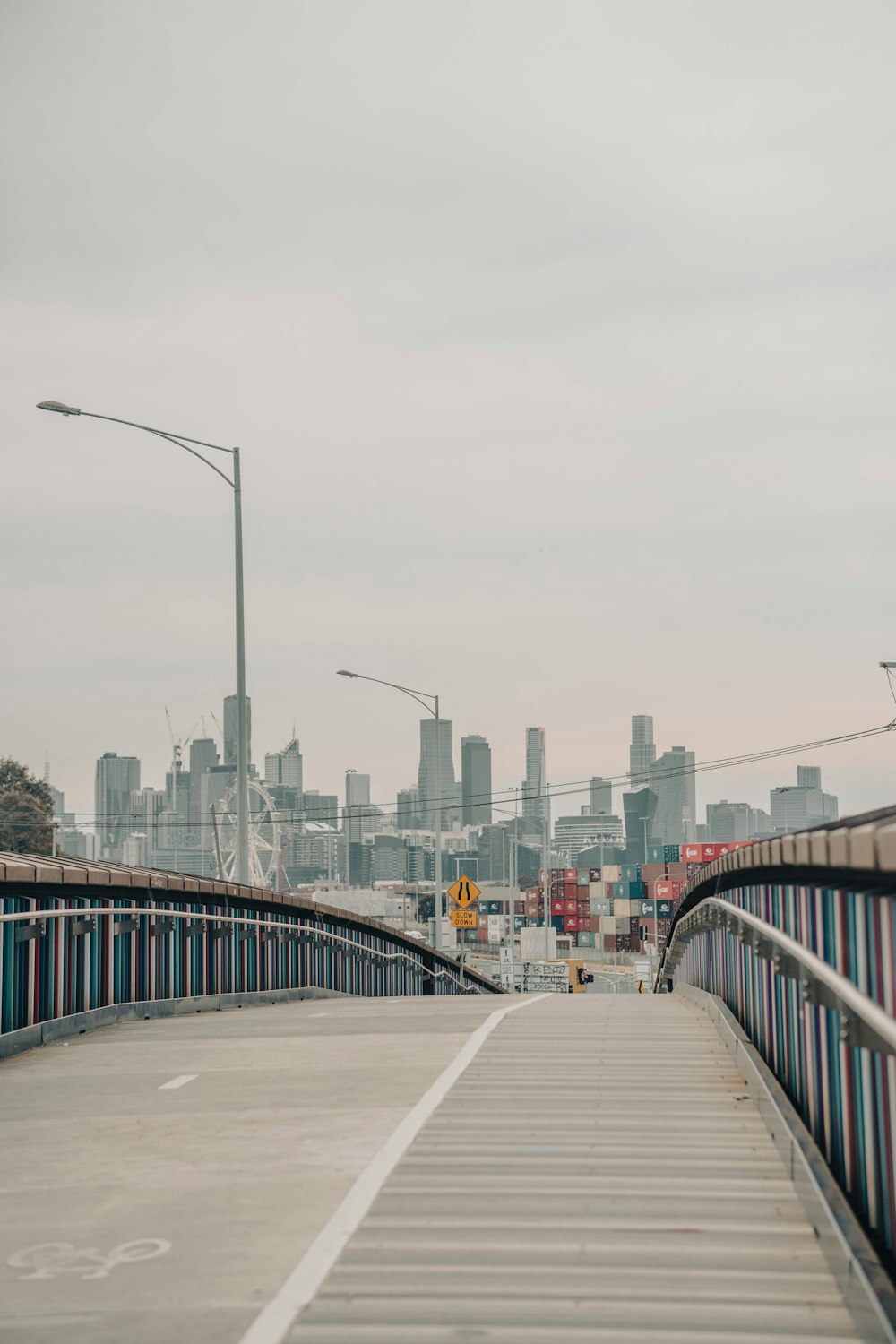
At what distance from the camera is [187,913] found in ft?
54.9

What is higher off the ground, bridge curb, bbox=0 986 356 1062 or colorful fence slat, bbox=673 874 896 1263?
colorful fence slat, bbox=673 874 896 1263

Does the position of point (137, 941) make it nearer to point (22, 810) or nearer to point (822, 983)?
point (822, 983)

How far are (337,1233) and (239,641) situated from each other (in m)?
22.1

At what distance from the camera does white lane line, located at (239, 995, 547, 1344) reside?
4820mm

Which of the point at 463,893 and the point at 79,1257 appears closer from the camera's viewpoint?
the point at 79,1257

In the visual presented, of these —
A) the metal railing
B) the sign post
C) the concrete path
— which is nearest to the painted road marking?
the concrete path

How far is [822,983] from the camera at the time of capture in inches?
238

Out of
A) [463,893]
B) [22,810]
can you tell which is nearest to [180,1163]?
[463,893]

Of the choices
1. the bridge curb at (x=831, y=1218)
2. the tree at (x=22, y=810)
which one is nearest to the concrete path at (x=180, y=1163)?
the bridge curb at (x=831, y=1218)

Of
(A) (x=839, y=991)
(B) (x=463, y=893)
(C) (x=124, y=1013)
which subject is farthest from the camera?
(B) (x=463, y=893)

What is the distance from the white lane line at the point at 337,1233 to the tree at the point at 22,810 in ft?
323

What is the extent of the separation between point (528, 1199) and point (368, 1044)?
5.62 m

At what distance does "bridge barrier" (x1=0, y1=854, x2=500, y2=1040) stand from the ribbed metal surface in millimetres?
4918

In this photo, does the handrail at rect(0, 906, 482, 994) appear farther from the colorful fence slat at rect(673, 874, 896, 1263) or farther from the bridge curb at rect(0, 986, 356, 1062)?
the colorful fence slat at rect(673, 874, 896, 1263)
